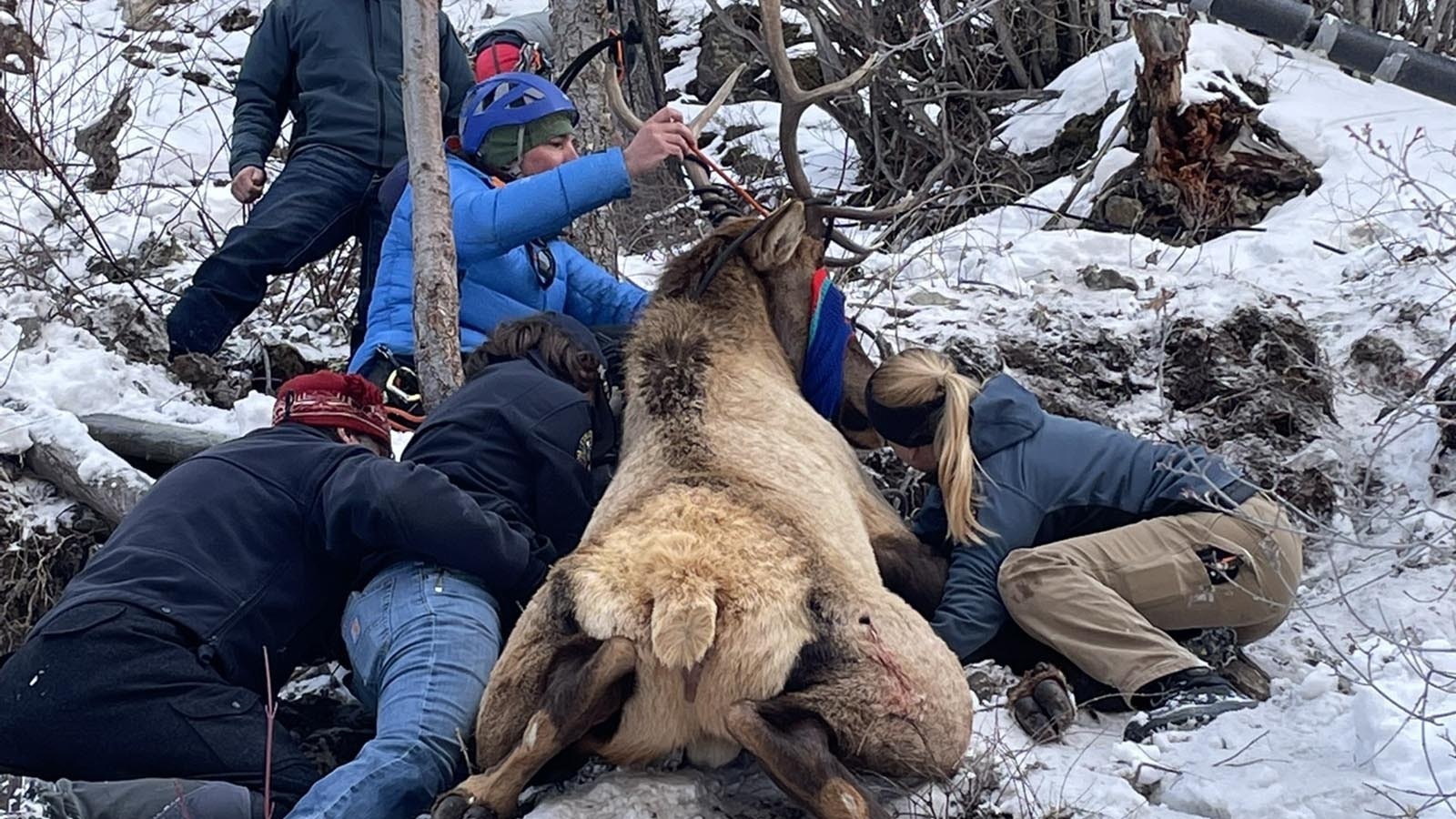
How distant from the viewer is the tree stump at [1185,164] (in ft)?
25.3

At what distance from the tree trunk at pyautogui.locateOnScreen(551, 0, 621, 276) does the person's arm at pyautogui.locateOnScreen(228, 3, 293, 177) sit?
1327 millimetres

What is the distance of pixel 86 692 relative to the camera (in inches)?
146

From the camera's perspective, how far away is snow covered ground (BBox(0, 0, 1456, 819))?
3.64 meters

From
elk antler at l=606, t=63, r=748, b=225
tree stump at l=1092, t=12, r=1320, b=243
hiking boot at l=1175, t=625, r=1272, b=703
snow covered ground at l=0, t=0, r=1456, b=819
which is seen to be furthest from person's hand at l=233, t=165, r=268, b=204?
hiking boot at l=1175, t=625, r=1272, b=703

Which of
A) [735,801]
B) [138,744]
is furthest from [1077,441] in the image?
[138,744]

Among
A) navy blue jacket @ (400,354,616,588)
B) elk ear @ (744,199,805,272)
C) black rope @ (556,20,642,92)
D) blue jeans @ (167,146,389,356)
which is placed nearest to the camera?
navy blue jacket @ (400,354,616,588)

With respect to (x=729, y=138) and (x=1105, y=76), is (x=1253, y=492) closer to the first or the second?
(x=1105, y=76)

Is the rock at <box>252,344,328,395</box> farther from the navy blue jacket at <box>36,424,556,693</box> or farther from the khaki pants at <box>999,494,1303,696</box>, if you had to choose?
the khaki pants at <box>999,494,1303,696</box>

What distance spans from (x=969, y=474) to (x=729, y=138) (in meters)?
7.11

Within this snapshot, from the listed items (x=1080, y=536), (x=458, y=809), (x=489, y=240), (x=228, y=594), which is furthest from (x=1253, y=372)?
(x=228, y=594)

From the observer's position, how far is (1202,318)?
6.30 meters

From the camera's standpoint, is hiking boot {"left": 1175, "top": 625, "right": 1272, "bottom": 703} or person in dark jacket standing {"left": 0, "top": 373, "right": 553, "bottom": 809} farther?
hiking boot {"left": 1175, "top": 625, "right": 1272, "bottom": 703}

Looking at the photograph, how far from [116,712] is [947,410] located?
2.63 m

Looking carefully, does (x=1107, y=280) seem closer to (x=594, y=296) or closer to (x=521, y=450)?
(x=594, y=296)
